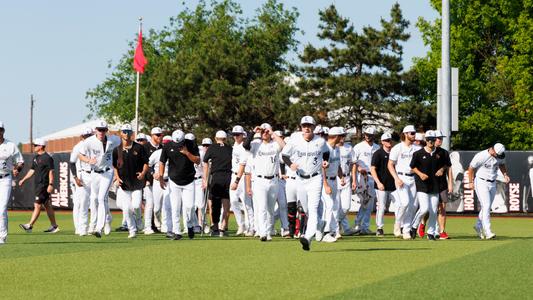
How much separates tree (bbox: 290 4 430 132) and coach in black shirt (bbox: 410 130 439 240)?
35709mm

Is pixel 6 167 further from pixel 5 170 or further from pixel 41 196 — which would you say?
pixel 41 196

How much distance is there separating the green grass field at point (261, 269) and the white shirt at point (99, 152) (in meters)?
1.52

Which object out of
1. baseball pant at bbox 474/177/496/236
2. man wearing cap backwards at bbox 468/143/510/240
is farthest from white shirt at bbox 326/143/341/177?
baseball pant at bbox 474/177/496/236

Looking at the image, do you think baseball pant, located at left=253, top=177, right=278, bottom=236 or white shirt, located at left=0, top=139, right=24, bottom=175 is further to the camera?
baseball pant, located at left=253, top=177, right=278, bottom=236

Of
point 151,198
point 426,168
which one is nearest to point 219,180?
point 151,198

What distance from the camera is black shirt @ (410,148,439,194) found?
2238cm

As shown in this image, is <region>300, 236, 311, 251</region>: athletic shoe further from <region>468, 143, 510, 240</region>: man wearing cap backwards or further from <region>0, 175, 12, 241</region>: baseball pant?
<region>468, 143, 510, 240</region>: man wearing cap backwards

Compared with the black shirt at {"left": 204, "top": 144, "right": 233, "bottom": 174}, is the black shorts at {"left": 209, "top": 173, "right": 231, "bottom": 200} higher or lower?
lower

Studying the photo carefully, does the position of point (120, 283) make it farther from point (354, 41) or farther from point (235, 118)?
point (235, 118)

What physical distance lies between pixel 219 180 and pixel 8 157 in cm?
568

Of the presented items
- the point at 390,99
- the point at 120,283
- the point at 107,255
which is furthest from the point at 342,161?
the point at 390,99

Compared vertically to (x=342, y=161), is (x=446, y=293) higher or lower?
lower

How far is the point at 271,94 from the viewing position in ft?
232

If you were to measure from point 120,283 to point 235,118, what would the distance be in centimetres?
5789
